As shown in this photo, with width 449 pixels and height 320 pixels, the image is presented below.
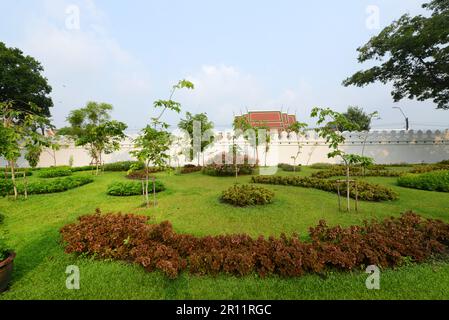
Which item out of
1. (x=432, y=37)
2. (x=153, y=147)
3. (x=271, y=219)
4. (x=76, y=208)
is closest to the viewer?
(x=271, y=219)

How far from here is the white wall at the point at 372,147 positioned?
681 inches

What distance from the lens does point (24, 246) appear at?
4.30 meters

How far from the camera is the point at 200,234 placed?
4590mm

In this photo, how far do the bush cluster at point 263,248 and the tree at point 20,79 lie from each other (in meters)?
22.9

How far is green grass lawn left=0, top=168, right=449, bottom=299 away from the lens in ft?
9.52

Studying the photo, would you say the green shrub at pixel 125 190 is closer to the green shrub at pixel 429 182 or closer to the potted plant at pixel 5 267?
the potted plant at pixel 5 267

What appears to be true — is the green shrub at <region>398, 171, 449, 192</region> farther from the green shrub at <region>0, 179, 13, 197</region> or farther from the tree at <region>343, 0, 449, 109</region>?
the green shrub at <region>0, 179, 13, 197</region>

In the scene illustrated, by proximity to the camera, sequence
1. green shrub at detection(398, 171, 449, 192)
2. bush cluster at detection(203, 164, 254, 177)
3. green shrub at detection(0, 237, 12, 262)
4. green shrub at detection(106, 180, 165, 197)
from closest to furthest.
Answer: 1. green shrub at detection(0, 237, 12, 262)
2. green shrub at detection(398, 171, 449, 192)
3. green shrub at detection(106, 180, 165, 197)
4. bush cluster at detection(203, 164, 254, 177)

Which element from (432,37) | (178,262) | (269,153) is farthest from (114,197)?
(432,37)

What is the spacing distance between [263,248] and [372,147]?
1887cm

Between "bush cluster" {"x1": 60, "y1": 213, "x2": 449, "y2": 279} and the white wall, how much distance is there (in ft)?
41.5

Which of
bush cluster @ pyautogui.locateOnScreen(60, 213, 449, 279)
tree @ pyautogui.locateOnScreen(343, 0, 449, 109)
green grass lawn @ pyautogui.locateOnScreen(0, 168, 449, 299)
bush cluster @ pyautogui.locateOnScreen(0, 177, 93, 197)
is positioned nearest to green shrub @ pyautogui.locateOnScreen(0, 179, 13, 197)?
bush cluster @ pyautogui.locateOnScreen(0, 177, 93, 197)
